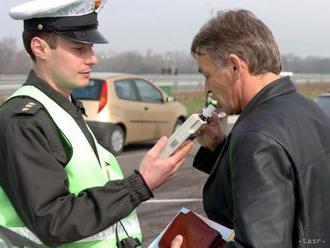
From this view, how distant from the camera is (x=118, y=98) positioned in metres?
12.7

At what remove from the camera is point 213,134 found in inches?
112

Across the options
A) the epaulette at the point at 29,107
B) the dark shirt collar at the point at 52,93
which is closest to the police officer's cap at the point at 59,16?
the dark shirt collar at the point at 52,93

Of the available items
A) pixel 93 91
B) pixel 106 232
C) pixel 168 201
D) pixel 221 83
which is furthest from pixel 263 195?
pixel 93 91

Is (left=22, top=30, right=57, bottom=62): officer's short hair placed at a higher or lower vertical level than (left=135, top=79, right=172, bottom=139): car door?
higher

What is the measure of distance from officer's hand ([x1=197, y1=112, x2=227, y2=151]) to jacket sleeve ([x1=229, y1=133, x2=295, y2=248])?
85cm

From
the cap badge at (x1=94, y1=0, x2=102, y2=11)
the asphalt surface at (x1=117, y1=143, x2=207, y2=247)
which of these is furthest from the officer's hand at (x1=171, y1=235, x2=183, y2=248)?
the asphalt surface at (x1=117, y1=143, x2=207, y2=247)

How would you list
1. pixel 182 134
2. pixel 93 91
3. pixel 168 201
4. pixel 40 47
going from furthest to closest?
pixel 93 91, pixel 168 201, pixel 40 47, pixel 182 134

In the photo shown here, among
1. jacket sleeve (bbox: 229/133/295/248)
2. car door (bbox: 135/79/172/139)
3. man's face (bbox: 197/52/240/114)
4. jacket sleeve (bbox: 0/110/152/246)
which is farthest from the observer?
car door (bbox: 135/79/172/139)

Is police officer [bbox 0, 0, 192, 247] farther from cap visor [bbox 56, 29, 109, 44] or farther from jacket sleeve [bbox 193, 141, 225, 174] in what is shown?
jacket sleeve [bbox 193, 141, 225, 174]

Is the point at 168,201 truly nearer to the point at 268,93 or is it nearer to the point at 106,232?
the point at 106,232

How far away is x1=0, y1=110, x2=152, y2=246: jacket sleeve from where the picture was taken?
2123mm

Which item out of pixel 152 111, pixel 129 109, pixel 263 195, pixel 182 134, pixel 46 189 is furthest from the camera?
pixel 152 111

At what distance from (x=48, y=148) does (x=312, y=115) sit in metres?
0.93

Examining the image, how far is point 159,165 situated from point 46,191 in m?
0.44
